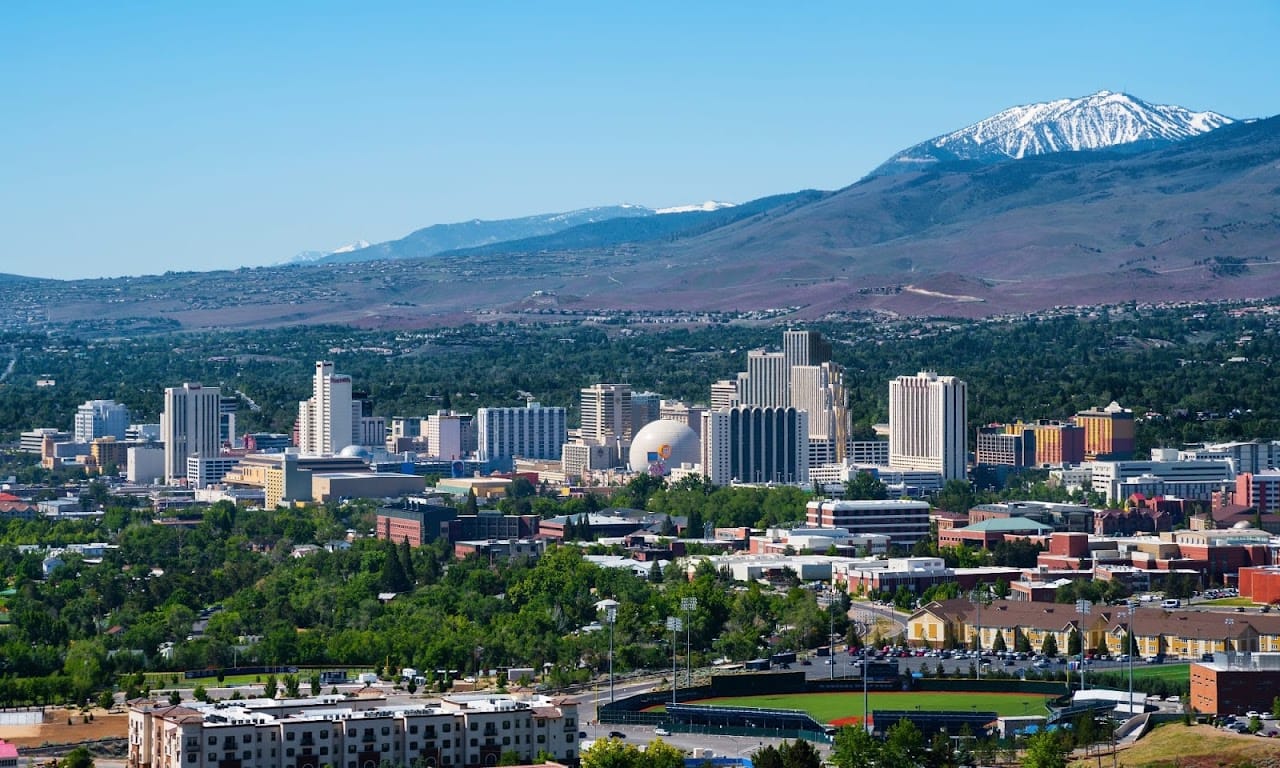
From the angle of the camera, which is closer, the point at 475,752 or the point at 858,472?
the point at 475,752

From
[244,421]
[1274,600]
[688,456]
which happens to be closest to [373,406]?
[244,421]

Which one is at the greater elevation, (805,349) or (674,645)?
(805,349)

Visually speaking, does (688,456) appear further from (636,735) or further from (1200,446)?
(636,735)

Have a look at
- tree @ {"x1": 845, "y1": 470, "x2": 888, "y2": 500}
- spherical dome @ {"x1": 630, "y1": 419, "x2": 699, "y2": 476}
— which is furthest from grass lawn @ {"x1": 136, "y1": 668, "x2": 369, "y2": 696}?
spherical dome @ {"x1": 630, "y1": 419, "x2": 699, "y2": 476}

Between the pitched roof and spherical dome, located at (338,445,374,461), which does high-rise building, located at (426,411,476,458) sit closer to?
spherical dome, located at (338,445,374,461)

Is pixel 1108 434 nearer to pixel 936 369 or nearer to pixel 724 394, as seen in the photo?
pixel 724 394

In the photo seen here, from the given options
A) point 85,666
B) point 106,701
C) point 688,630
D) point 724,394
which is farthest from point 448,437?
point 106,701
